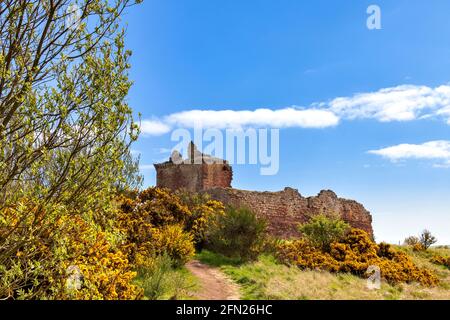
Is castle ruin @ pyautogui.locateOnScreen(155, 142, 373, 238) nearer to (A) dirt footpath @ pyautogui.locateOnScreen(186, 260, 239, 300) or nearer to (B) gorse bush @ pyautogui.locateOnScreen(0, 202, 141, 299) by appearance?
(A) dirt footpath @ pyautogui.locateOnScreen(186, 260, 239, 300)

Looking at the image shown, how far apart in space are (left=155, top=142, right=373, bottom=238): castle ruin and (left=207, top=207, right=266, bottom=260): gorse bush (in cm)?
611

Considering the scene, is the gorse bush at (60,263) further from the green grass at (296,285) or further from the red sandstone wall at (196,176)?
the red sandstone wall at (196,176)

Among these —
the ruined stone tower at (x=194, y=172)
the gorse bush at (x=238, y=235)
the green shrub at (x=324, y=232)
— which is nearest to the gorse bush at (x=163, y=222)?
the gorse bush at (x=238, y=235)

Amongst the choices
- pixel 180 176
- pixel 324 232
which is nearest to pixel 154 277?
pixel 324 232

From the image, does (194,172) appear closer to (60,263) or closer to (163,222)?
(163,222)

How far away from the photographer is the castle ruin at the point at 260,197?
1009 inches

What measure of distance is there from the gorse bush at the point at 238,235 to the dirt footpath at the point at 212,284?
1.42 m

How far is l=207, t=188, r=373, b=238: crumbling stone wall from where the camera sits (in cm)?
2456

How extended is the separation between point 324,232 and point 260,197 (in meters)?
8.34

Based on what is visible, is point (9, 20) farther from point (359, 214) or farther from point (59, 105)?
point (359, 214)

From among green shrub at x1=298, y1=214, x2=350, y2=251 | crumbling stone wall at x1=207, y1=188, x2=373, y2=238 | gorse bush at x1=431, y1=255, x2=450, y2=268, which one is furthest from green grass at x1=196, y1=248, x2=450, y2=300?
crumbling stone wall at x1=207, y1=188, x2=373, y2=238

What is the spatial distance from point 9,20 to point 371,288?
1278 centimetres

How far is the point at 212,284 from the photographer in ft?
38.3
